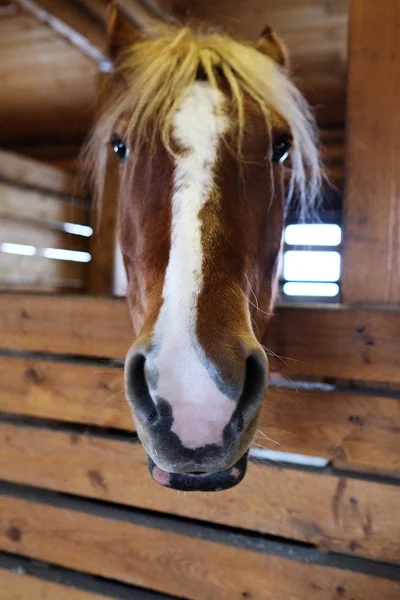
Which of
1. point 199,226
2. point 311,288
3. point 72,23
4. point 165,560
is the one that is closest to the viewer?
point 199,226

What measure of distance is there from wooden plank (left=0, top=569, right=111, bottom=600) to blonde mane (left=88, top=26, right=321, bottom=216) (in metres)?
1.23

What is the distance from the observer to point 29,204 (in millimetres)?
2721

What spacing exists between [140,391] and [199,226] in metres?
0.31

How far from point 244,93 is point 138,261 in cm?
46

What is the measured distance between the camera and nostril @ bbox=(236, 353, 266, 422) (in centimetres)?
70

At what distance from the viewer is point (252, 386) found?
0.71m

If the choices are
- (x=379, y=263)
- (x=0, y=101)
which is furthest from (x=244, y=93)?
(x=0, y=101)

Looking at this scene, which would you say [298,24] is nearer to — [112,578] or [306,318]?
[306,318]

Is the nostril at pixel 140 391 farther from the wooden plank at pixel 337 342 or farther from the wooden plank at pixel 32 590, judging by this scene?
the wooden plank at pixel 32 590

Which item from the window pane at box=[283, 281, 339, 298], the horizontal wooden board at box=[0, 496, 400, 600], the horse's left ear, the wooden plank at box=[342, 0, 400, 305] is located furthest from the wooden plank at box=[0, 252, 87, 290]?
the window pane at box=[283, 281, 339, 298]

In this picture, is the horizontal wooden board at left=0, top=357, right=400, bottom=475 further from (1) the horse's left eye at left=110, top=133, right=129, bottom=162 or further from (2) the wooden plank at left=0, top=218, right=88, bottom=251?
(2) the wooden plank at left=0, top=218, right=88, bottom=251

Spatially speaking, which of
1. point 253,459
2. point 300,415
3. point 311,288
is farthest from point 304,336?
point 311,288

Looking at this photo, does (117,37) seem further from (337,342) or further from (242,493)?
(242,493)

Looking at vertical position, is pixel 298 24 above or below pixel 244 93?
above
